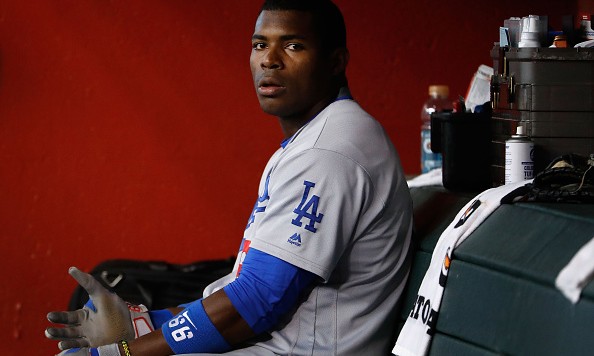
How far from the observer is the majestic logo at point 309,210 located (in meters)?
1.68

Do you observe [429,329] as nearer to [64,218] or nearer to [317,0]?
[317,0]

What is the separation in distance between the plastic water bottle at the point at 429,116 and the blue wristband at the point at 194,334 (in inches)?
33.9

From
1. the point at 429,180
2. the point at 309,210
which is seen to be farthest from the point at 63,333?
the point at 429,180

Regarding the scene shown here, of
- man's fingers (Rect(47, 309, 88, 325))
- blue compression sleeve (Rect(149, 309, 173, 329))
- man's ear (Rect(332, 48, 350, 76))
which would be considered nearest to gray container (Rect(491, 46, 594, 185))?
man's ear (Rect(332, 48, 350, 76))

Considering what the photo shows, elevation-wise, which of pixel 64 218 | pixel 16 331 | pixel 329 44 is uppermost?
pixel 329 44

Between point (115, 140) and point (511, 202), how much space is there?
2.03m

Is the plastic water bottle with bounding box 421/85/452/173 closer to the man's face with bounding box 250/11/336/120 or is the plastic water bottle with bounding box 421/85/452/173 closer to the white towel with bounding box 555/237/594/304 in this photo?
the man's face with bounding box 250/11/336/120

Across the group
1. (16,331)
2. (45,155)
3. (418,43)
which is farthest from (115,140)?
(418,43)

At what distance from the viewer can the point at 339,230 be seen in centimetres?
170

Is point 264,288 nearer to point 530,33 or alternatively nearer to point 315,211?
point 315,211

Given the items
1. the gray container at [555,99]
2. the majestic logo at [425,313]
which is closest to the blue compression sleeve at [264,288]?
the majestic logo at [425,313]

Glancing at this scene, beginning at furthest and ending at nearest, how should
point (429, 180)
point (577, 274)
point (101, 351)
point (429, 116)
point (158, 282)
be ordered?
point (158, 282) → point (429, 116) → point (429, 180) → point (101, 351) → point (577, 274)

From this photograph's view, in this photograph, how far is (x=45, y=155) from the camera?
3.43 meters

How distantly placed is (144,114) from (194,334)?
181cm
